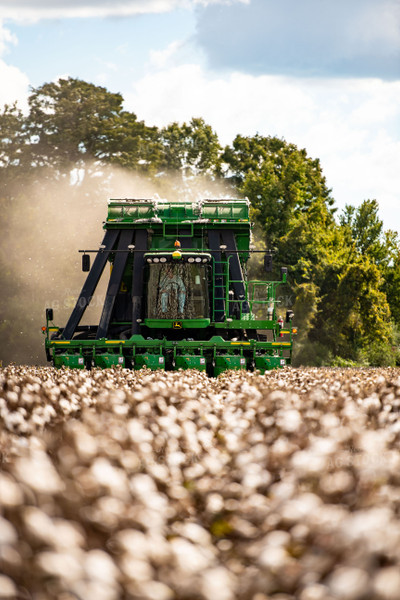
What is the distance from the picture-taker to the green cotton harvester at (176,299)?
1441cm

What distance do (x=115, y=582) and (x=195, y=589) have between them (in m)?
0.31

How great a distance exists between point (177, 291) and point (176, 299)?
0.16 m

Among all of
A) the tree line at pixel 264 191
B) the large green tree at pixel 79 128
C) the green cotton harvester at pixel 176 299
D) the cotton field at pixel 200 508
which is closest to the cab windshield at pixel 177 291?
the green cotton harvester at pixel 176 299

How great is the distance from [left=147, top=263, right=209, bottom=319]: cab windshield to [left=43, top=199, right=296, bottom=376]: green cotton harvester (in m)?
0.02

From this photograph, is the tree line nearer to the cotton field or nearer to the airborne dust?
the airborne dust

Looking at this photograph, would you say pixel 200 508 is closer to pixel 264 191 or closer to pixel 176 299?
pixel 176 299

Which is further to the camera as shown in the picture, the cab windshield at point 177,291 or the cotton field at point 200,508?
the cab windshield at point 177,291

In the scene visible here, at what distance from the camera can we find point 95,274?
52.6 ft

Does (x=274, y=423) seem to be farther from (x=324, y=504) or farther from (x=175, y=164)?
(x=175, y=164)

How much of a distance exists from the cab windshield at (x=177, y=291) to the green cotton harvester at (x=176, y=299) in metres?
0.02

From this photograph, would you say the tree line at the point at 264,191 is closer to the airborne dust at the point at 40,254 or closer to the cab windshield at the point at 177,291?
the airborne dust at the point at 40,254

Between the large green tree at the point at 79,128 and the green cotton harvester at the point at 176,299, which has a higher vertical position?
the large green tree at the point at 79,128

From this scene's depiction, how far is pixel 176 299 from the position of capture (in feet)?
50.0

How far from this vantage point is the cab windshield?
50.0ft
